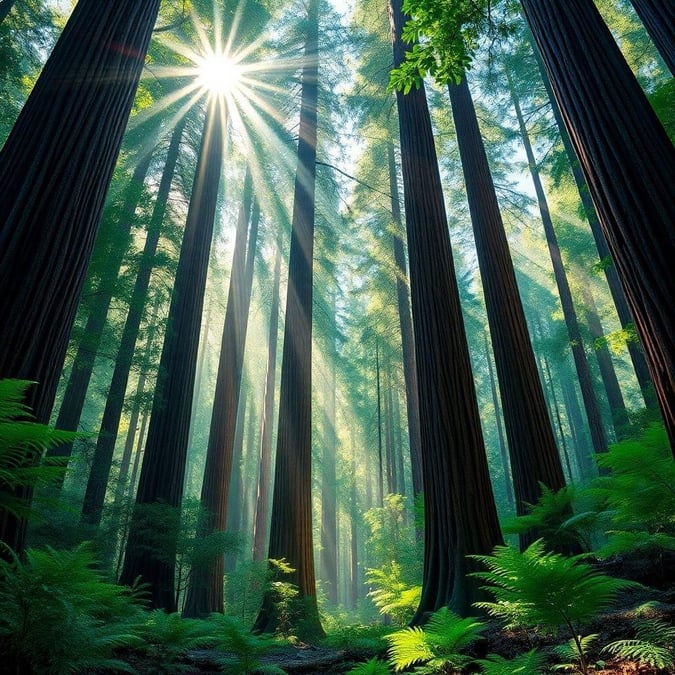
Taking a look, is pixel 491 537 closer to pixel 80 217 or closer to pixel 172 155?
pixel 80 217

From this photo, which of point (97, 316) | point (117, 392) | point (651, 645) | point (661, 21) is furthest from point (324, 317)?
point (651, 645)

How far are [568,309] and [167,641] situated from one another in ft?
50.3

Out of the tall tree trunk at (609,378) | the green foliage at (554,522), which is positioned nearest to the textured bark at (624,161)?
the green foliage at (554,522)

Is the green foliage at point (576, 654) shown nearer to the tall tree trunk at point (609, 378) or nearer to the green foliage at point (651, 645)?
the green foliage at point (651, 645)

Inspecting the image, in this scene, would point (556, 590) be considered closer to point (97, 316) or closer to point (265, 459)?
point (97, 316)

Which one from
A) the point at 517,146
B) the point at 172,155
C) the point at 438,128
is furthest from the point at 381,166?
the point at 172,155

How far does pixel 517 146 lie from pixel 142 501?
16209mm

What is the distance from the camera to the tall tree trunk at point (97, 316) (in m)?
8.94

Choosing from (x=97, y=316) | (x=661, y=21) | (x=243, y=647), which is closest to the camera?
(x=243, y=647)

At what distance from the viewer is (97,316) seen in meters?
10.1

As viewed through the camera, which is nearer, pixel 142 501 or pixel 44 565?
pixel 44 565

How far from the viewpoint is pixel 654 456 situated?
3252mm

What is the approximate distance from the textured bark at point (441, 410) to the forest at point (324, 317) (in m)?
0.03

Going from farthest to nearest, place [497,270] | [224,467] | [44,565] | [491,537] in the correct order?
1. [224,467]
2. [497,270]
3. [491,537]
4. [44,565]
